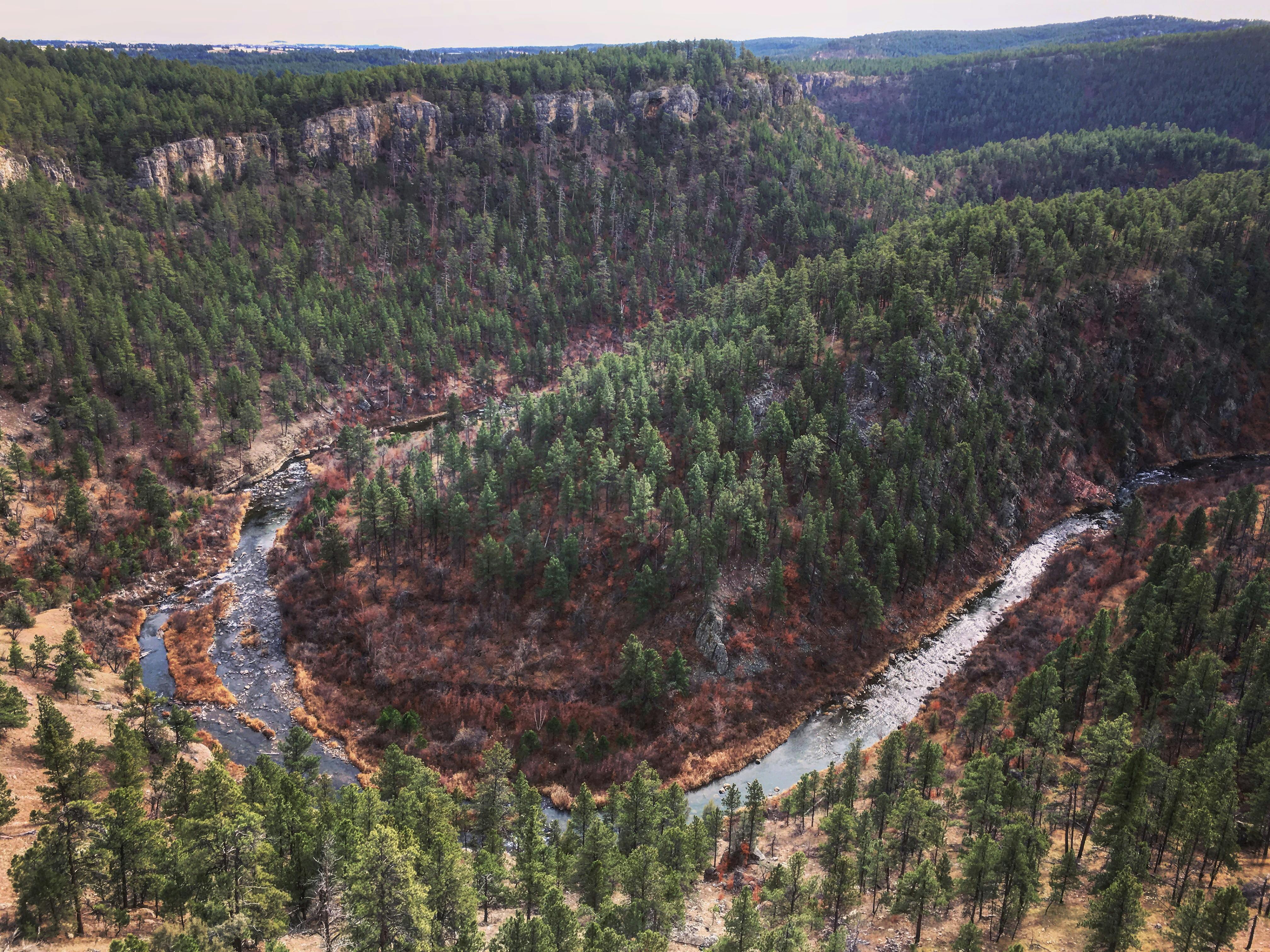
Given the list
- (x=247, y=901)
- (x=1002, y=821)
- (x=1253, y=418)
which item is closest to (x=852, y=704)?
(x=1002, y=821)

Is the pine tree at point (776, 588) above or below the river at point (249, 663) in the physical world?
above

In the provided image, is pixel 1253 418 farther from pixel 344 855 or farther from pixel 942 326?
pixel 344 855

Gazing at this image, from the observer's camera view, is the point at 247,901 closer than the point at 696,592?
Yes

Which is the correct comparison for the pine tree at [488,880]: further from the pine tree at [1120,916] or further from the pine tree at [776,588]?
the pine tree at [776,588]

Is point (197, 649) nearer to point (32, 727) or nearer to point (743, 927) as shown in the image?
point (32, 727)

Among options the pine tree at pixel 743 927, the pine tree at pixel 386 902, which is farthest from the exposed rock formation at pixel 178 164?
the pine tree at pixel 743 927

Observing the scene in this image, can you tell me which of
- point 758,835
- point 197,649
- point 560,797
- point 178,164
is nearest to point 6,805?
point 560,797
